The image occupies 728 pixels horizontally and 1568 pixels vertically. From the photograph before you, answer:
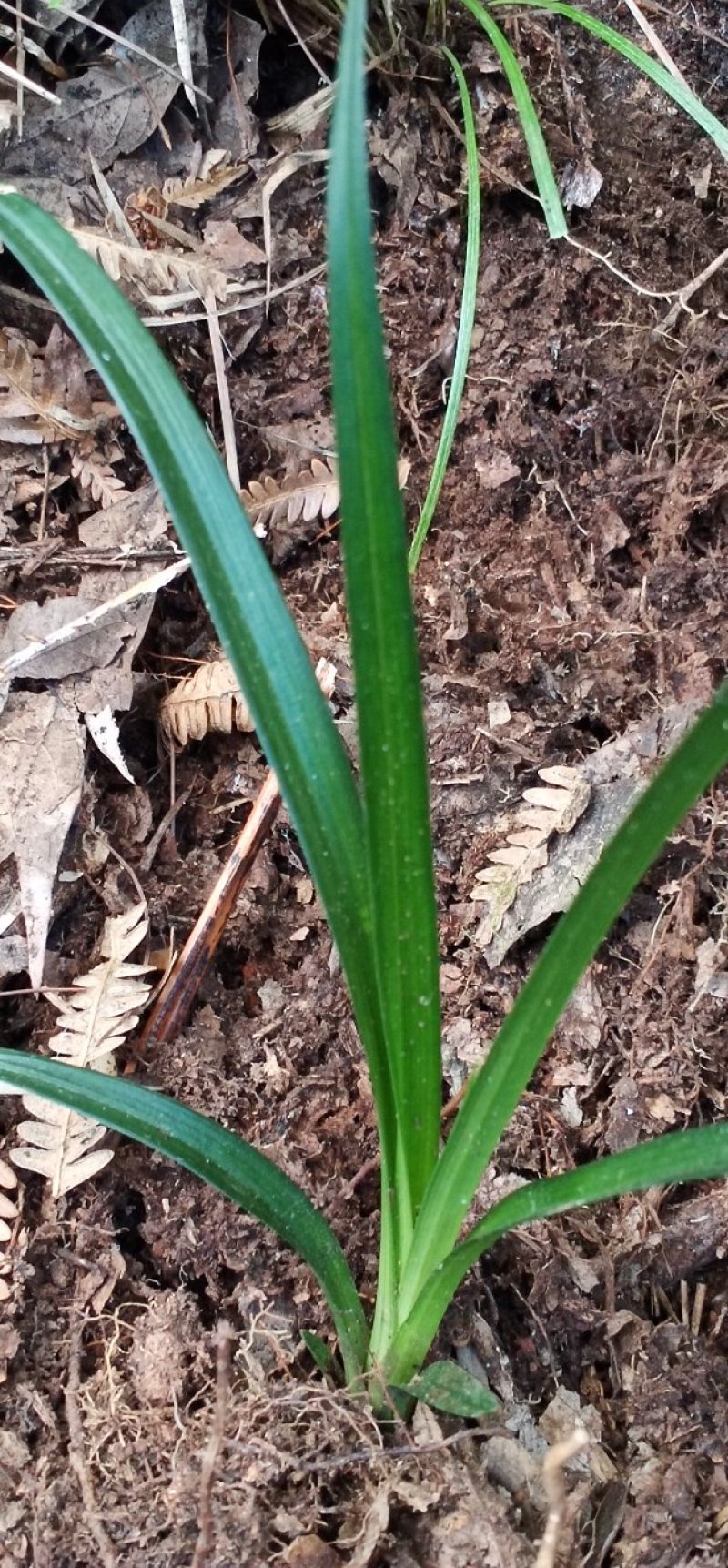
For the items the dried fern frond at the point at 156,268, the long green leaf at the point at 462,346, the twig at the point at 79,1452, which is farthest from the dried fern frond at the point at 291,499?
the twig at the point at 79,1452

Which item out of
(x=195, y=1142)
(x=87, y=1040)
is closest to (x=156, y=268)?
(x=87, y=1040)

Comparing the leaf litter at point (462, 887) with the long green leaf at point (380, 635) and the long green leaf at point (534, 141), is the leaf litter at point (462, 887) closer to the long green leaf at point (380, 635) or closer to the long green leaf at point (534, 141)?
the long green leaf at point (534, 141)

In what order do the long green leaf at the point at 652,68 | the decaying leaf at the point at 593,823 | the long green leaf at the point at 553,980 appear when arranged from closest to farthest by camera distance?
the long green leaf at the point at 553,980, the decaying leaf at the point at 593,823, the long green leaf at the point at 652,68

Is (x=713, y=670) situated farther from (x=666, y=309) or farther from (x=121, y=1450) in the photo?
(x=121, y=1450)

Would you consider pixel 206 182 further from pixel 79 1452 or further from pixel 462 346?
pixel 79 1452

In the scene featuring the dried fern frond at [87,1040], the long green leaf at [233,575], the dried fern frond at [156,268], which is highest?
the dried fern frond at [156,268]

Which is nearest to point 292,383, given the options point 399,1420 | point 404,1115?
point 404,1115

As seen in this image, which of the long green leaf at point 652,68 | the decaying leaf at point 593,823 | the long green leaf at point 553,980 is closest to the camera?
the long green leaf at point 553,980
